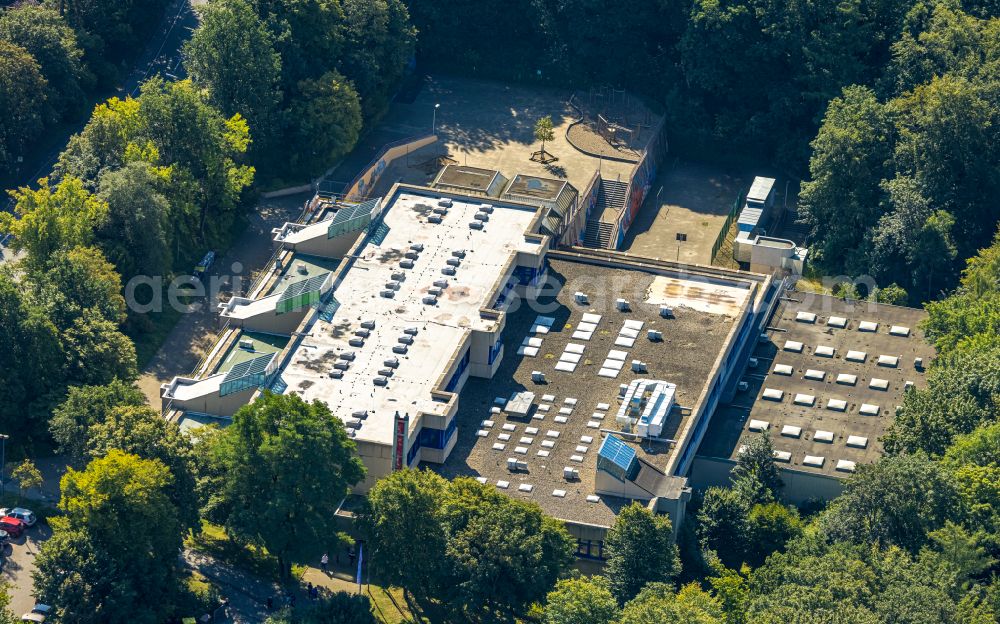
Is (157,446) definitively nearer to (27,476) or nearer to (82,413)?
(82,413)

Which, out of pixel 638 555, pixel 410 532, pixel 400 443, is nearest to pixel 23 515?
pixel 400 443

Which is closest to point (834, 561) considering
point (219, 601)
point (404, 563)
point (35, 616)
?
point (404, 563)

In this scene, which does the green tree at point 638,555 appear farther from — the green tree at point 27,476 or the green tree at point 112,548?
the green tree at point 27,476

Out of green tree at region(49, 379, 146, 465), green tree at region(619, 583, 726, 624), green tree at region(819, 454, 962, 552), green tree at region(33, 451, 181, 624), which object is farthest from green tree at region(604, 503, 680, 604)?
green tree at region(49, 379, 146, 465)

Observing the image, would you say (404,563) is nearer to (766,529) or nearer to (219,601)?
(219,601)

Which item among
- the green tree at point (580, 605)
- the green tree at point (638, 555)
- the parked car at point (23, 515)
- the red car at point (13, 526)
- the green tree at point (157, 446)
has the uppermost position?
the green tree at point (638, 555)

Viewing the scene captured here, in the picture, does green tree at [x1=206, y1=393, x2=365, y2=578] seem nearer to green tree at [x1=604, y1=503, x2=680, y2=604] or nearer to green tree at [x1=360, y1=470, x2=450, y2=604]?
green tree at [x1=360, y1=470, x2=450, y2=604]

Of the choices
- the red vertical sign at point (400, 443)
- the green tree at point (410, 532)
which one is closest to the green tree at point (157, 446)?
the green tree at point (410, 532)
